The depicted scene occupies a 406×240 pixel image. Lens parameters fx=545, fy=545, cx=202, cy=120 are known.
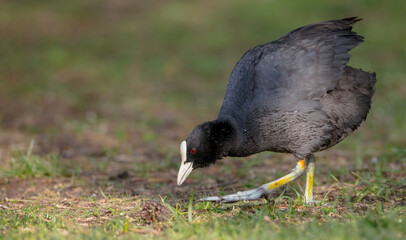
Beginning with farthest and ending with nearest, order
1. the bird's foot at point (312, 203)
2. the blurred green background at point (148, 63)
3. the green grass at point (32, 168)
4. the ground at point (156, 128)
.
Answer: the blurred green background at point (148, 63), the green grass at point (32, 168), the bird's foot at point (312, 203), the ground at point (156, 128)

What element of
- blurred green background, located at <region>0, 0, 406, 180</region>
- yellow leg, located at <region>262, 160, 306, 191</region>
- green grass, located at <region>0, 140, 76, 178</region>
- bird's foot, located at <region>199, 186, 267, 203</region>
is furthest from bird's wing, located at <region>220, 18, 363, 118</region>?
green grass, located at <region>0, 140, 76, 178</region>

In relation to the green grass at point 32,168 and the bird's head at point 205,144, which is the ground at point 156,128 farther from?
the bird's head at point 205,144

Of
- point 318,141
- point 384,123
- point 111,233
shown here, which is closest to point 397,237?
point 318,141

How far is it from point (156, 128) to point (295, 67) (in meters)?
3.81

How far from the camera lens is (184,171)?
15.7 feet

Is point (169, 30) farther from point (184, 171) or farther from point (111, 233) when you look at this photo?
point (111, 233)

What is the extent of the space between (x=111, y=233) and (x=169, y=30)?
37.4ft

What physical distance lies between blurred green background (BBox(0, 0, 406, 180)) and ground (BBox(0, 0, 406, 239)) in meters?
0.03

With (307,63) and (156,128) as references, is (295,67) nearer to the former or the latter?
(307,63)

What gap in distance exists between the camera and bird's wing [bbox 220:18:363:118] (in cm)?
473

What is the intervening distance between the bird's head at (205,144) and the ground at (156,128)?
0.29 metres

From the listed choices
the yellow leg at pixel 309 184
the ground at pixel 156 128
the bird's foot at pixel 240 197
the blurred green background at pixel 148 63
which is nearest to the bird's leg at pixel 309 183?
the yellow leg at pixel 309 184

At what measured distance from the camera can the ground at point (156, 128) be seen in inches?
160

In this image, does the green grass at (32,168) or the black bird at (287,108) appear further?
the green grass at (32,168)
